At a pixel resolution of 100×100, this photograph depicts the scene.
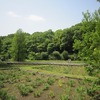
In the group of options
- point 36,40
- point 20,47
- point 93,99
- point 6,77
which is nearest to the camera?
point 93,99

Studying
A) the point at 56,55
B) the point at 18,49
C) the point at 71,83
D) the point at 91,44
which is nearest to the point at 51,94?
the point at 71,83

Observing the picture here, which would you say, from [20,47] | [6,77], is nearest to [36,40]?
[20,47]

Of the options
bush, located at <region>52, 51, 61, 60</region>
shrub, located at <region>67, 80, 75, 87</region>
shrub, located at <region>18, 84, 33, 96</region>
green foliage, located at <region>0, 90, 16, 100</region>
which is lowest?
green foliage, located at <region>0, 90, 16, 100</region>

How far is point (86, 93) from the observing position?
18.5 meters

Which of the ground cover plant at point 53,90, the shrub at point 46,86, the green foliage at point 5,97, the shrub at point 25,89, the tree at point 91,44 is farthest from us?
the shrub at point 46,86

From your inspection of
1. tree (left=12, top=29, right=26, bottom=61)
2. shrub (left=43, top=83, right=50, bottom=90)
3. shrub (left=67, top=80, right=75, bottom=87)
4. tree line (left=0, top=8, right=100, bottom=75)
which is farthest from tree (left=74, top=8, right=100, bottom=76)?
tree (left=12, top=29, right=26, bottom=61)

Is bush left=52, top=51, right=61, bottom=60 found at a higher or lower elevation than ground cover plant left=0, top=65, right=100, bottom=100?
higher

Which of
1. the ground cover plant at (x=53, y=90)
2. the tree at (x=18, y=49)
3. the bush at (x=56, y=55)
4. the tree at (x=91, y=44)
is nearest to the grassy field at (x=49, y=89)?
the ground cover plant at (x=53, y=90)

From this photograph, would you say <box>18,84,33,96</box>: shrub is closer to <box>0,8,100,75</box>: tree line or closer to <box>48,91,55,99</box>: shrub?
<box>48,91,55,99</box>: shrub

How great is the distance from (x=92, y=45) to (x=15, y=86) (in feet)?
32.4

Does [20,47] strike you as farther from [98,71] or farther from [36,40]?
[98,71]

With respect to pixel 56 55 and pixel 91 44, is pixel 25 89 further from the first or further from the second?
pixel 56 55

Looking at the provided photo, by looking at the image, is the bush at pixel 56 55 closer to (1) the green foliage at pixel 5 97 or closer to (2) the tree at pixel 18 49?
(2) the tree at pixel 18 49

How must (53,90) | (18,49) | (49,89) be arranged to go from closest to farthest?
(53,90), (49,89), (18,49)
